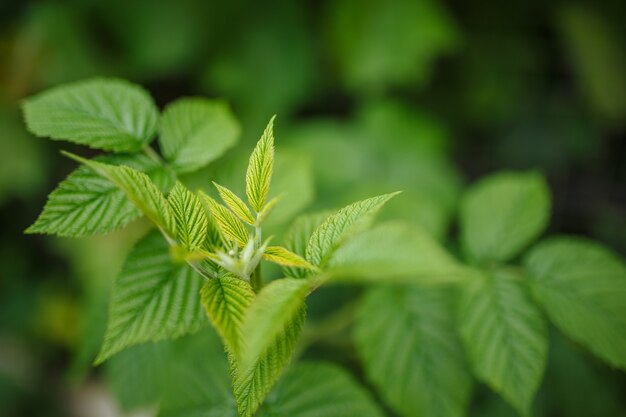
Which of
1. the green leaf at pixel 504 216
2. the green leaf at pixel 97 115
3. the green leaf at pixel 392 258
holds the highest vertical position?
the green leaf at pixel 97 115

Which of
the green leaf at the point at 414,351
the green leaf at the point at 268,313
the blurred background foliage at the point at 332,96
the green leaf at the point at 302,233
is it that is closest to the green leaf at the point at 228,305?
the green leaf at the point at 268,313

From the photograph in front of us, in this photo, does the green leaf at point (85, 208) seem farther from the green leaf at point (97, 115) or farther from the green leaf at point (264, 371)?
the green leaf at point (264, 371)

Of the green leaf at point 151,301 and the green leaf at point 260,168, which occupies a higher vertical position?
the green leaf at point 260,168

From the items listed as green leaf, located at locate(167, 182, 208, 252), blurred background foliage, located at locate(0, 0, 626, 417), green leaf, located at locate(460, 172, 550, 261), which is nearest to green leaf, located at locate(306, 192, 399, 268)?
green leaf, located at locate(167, 182, 208, 252)

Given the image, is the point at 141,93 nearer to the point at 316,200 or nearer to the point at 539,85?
the point at 316,200

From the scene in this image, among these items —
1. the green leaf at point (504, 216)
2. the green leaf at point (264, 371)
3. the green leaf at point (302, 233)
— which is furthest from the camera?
the green leaf at point (504, 216)

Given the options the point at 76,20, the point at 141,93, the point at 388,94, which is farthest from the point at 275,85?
the point at 141,93
